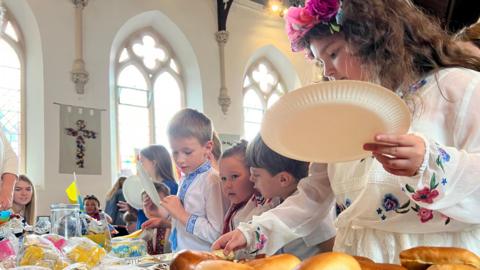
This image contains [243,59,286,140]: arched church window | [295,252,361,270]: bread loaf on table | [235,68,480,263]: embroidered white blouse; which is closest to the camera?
[295,252,361,270]: bread loaf on table

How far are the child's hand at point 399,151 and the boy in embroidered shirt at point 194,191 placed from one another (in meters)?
1.12

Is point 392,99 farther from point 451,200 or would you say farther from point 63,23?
point 63,23

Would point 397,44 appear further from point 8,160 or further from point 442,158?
point 8,160

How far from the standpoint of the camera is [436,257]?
50cm

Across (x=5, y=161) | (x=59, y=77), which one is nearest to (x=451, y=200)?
(x=5, y=161)

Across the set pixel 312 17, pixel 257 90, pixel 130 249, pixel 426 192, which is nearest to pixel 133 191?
pixel 130 249

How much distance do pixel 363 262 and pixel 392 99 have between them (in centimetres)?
29

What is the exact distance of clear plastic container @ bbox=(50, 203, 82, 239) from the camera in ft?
4.25

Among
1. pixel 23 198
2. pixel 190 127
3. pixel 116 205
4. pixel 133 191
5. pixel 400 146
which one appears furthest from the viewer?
pixel 116 205

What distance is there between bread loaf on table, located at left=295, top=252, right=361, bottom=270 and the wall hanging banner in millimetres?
5588

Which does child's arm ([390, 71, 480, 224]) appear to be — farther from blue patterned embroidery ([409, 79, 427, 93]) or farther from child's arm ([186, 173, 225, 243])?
child's arm ([186, 173, 225, 243])

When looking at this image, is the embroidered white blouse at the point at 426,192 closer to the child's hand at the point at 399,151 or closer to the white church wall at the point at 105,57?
the child's hand at the point at 399,151

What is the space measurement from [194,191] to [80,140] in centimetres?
419

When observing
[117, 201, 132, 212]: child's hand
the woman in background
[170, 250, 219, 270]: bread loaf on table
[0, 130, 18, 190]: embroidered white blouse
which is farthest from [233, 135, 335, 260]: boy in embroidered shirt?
the woman in background
